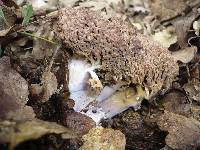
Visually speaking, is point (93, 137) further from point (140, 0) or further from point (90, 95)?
point (140, 0)

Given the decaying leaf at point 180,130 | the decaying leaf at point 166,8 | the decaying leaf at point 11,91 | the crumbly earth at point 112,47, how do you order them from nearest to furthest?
the decaying leaf at point 11,91 < the decaying leaf at point 180,130 < the crumbly earth at point 112,47 < the decaying leaf at point 166,8

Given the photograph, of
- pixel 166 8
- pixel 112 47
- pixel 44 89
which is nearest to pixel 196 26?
pixel 166 8

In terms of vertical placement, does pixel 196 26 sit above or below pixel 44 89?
above

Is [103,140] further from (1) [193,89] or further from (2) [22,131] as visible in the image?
(1) [193,89]

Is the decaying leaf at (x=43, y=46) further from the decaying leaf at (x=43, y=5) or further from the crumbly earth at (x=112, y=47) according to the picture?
the decaying leaf at (x=43, y=5)

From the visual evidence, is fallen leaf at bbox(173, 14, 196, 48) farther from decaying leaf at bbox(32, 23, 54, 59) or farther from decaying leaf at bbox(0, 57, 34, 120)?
decaying leaf at bbox(0, 57, 34, 120)

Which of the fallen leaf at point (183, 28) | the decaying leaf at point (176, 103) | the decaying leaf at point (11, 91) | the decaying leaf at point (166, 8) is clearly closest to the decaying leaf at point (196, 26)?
the fallen leaf at point (183, 28)
